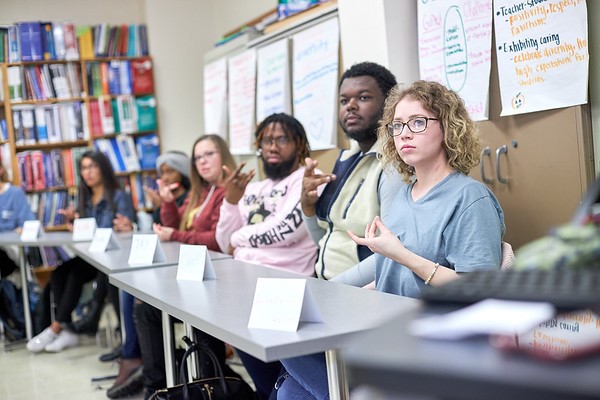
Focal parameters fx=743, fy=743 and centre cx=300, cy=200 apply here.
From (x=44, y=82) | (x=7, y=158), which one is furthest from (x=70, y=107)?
(x=7, y=158)

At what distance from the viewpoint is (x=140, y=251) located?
3094 millimetres

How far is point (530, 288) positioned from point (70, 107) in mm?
6174

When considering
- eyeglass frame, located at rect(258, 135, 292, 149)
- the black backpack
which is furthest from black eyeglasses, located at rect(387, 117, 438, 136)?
the black backpack

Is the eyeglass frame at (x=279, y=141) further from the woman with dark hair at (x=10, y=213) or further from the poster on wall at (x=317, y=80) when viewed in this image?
the woman with dark hair at (x=10, y=213)

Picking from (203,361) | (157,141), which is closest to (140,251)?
(203,361)

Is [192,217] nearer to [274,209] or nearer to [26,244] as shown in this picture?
[274,209]

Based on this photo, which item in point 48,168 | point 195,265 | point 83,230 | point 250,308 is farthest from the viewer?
point 48,168

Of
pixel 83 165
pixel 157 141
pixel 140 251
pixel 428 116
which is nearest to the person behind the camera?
pixel 428 116

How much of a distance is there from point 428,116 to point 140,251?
4.86 feet

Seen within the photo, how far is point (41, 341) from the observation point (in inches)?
184

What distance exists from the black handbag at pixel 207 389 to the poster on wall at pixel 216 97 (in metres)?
3.34

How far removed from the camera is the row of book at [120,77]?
647 cm

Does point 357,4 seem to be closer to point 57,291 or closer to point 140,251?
point 140,251

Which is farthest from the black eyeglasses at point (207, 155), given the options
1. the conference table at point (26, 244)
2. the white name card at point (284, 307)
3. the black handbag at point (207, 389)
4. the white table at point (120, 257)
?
the white name card at point (284, 307)
